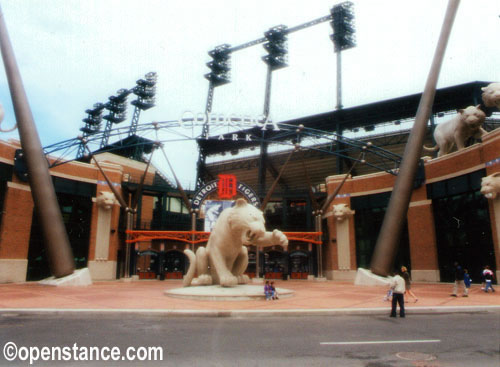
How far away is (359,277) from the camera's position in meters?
19.2

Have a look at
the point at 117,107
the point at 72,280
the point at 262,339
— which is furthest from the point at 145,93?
the point at 262,339

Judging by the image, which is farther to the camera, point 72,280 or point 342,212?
point 342,212

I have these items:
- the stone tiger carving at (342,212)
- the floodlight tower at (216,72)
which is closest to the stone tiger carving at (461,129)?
the stone tiger carving at (342,212)

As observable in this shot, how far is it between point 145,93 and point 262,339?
56.9m

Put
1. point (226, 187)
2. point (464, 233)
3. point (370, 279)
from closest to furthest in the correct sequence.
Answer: point (370, 279)
point (464, 233)
point (226, 187)

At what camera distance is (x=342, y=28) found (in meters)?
41.6

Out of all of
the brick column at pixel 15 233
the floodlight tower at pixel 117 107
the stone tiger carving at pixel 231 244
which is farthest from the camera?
the floodlight tower at pixel 117 107

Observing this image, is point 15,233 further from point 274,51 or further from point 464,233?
point 274,51

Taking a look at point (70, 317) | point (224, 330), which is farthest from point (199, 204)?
point (224, 330)

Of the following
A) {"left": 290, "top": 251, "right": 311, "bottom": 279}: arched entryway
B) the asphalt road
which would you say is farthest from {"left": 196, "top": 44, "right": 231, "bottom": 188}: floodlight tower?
the asphalt road

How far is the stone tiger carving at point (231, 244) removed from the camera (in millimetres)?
11133

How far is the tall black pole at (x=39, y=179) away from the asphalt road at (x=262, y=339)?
9.30 m

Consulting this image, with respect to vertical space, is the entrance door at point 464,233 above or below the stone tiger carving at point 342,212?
below

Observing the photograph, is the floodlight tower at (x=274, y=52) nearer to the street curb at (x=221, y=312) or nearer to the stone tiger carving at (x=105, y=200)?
the stone tiger carving at (x=105, y=200)
